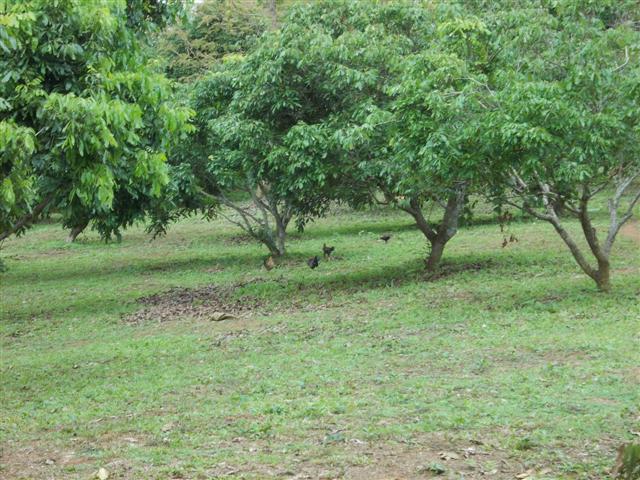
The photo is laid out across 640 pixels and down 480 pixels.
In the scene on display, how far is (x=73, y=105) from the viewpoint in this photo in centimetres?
780

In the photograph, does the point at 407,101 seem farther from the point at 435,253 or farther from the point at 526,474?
the point at 526,474

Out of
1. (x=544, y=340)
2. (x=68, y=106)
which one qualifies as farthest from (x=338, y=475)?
(x=544, y=340)

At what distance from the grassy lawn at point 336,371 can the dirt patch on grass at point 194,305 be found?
92 millimetres

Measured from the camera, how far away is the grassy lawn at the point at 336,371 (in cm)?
704

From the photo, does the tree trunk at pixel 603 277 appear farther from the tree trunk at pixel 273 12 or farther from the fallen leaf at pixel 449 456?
the tree trunk at pixel 273 12

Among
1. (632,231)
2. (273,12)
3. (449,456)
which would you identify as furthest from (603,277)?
(273,12)

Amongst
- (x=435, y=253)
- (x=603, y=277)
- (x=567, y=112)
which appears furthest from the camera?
(x=435, y=253)

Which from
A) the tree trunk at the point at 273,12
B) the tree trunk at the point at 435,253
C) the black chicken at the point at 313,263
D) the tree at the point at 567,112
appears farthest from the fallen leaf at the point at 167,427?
the tree trunk at the point at 273,12

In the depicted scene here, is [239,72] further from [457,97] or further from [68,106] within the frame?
[68,106]

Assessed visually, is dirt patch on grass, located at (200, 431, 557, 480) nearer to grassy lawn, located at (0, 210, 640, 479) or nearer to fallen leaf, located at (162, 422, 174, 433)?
grassy lawn, located at (0, 210, 640, 479)

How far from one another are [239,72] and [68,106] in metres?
9.94

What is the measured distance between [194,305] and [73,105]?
9.83 m

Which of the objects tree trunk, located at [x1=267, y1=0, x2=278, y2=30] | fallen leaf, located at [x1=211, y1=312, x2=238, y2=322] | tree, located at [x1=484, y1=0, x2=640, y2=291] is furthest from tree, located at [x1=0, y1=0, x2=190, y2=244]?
tree trunk, located at [x1=267, y1=0, x2=278, y2=30]

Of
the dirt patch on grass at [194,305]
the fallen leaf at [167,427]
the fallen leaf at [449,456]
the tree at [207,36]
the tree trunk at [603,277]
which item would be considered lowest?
the fallen leaf at [167,427]
